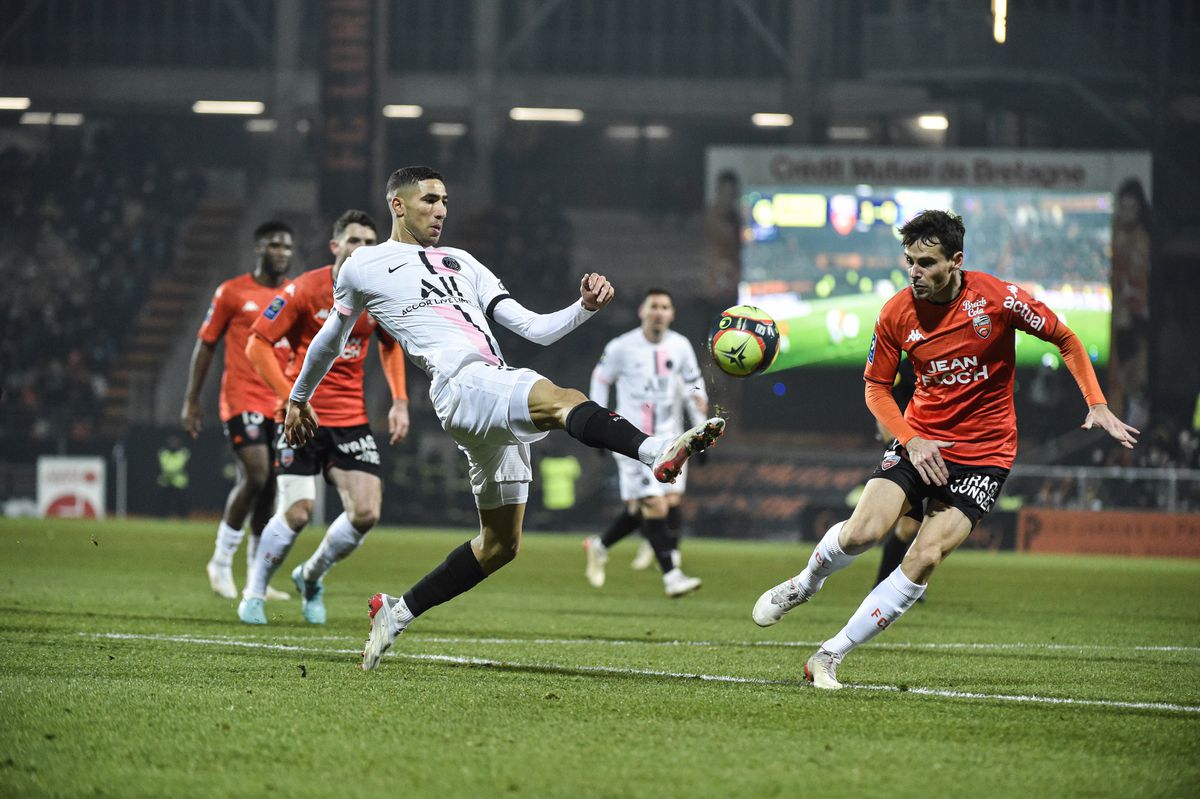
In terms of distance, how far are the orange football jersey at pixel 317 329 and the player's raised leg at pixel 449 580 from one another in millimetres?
2490

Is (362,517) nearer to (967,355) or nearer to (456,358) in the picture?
(456,358)

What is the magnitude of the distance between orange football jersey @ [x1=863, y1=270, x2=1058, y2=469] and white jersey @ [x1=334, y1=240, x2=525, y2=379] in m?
1.73

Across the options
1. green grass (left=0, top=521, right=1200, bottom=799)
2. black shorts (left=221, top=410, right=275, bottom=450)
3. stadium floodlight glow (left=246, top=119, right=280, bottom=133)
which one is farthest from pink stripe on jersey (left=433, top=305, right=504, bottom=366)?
stadium floodlight glow (left=246, top=119, right=280, bottom=133)

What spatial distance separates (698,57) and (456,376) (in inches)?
1114

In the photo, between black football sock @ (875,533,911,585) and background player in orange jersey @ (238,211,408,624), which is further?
black football sock @ (875,533,911,585)

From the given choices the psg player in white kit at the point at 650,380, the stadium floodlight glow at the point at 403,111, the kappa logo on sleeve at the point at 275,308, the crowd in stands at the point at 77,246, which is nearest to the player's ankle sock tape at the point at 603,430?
the kappa logo on sleeve at the point at 275,308

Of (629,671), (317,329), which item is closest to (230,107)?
(317,329)

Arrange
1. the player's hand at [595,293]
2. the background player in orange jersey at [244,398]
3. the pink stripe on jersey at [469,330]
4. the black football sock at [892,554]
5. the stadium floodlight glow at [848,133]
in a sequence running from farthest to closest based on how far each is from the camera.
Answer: the stadium floodlight glow at [848,133], the black football sock at [892,554], the background player in orange jersey at [244,398], the pink stripe on jersey at [469,330], the player's hand at [595,293]

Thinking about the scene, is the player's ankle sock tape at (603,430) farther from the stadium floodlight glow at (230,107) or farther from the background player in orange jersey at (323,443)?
the stadium floodlight glow at (230,107)

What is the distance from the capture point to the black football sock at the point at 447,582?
6.64 m

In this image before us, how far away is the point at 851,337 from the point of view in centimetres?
2623

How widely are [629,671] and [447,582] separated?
91 centimetres

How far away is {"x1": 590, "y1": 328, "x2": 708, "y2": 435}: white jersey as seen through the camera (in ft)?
Result: 44.8

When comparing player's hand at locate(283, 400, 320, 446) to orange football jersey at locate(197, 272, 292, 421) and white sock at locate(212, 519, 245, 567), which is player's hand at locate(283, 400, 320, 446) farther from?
white sock at locate(212, 519, 245, 567)
